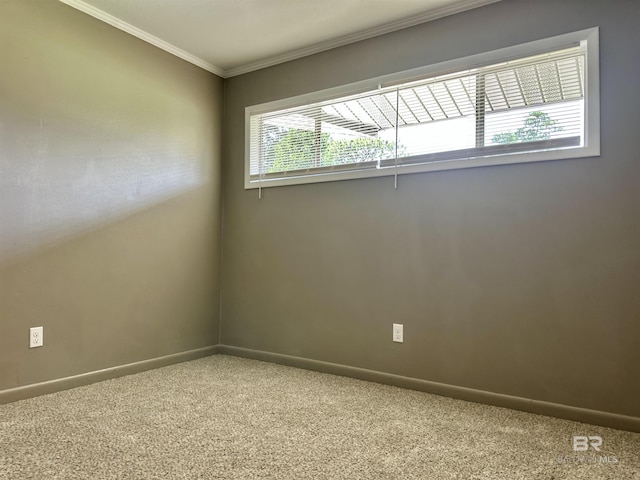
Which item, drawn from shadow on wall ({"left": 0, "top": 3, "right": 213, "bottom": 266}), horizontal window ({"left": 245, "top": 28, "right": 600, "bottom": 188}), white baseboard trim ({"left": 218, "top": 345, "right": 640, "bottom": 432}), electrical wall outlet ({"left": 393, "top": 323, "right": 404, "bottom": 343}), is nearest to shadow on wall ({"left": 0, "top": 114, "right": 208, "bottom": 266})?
shadow on wall ({"left": 0, "top": 3, "right": 213, "bottom": 266})

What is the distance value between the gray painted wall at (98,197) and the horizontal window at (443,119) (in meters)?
0.60

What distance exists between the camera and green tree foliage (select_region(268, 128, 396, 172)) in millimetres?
3035

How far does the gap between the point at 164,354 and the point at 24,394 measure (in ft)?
3.11

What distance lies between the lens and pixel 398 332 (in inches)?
112

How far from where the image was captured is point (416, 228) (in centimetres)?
279

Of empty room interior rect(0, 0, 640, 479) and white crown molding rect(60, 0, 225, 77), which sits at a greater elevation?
white crown molding rect(60, 0, 225, 77)

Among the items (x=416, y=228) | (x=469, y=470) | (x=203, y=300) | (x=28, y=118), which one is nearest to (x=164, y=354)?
(x=203, y=300)

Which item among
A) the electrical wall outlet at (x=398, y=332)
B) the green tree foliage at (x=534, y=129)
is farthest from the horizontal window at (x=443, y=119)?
the electrical wall outlet at (x=398, y=332)

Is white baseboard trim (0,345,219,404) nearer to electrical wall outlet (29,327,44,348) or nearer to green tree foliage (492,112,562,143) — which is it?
electrical wall outlet (29,327,44,348)

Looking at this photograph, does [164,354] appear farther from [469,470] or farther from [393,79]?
[393,79]

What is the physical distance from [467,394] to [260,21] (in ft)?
8.84

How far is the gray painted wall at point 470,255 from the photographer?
7.26 feet

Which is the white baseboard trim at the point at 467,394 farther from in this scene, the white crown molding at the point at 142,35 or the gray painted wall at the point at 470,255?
the white crown molding at the point at 142,35

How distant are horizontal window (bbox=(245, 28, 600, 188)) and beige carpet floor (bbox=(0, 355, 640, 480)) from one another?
56.4 inches
